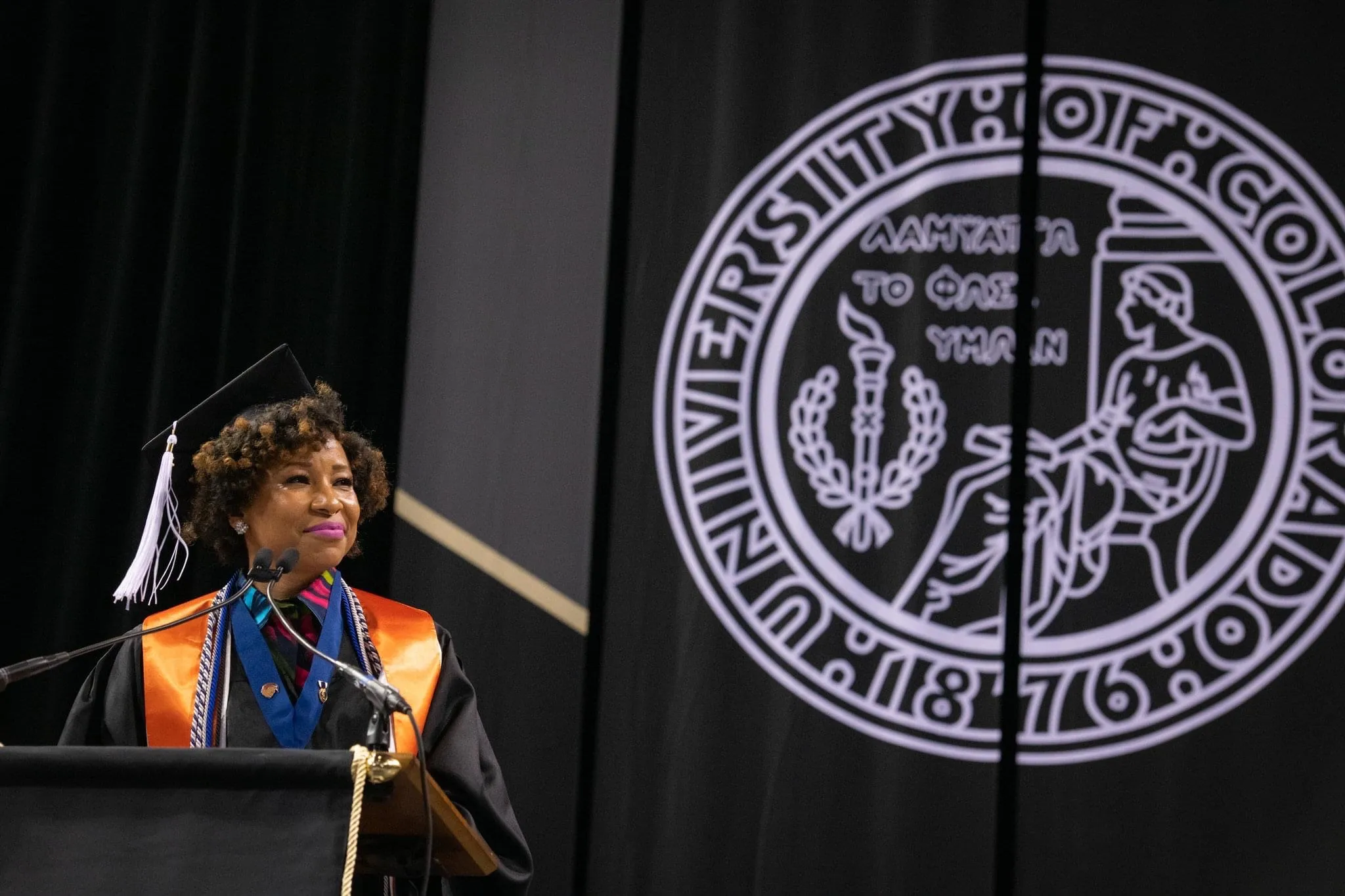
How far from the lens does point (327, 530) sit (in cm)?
225

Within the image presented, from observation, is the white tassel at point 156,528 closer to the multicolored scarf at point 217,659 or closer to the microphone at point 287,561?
the multicolored scarf at point 217,659

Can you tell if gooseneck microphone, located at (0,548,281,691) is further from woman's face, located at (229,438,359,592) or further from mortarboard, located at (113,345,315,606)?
mortarboard, located at (113,345,315,606)

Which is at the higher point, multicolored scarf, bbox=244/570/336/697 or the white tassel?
the white tassel

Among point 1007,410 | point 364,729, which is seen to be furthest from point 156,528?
point 1007,410

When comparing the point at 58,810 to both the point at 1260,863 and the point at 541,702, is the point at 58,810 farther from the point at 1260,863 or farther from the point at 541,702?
the point at 1260,863

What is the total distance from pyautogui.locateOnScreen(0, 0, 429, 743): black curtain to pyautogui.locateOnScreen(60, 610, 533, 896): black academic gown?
121 cm

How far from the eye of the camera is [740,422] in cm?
336

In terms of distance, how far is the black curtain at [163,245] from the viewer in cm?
346

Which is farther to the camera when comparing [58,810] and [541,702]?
[541,702]

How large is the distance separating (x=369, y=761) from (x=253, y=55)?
2.54 m

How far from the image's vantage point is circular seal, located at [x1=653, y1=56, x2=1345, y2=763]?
125 inches

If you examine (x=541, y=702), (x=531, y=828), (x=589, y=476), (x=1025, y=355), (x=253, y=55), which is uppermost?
(x=253, y=55)

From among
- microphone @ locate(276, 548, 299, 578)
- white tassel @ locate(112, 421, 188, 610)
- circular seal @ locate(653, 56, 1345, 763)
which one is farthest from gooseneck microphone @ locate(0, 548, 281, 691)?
circular seal @ locate(653, 56, 1345, 763)

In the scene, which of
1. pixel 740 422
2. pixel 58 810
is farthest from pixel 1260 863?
pixel 58 810
